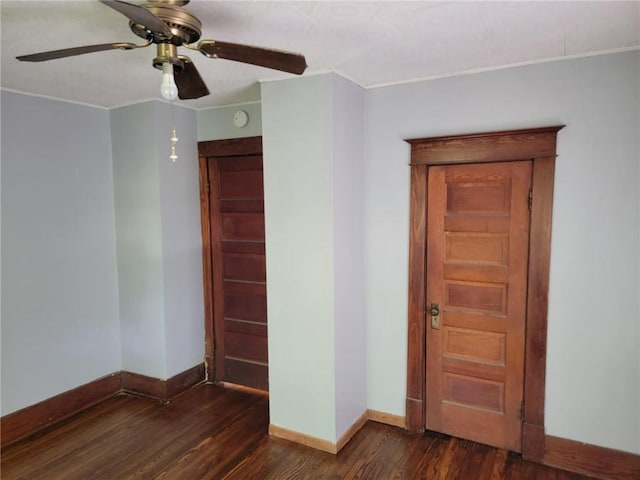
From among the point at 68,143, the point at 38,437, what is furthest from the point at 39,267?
the point at 38,437

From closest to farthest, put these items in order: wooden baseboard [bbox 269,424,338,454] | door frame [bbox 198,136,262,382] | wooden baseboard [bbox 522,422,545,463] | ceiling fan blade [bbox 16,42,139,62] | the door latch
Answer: ceiling fan blade [bbox 16,42,139,62]
wooden baseboard [bbox 522,422,545,463]
wooden baseboard [bbox 269,424,338,454]
the door latch
door frame [bbox 198,136,262,382]

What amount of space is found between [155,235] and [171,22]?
2.15 m

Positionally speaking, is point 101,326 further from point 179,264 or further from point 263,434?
point 263,434

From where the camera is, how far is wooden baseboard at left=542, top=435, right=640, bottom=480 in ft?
7.98

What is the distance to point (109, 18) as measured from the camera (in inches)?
72.5

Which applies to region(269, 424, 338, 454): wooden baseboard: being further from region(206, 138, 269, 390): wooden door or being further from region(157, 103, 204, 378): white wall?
region(157, 103, 204, 378): white wall

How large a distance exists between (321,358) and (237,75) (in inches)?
73.6

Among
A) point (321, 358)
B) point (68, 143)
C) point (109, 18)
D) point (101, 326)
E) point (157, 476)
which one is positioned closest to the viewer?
point (109, 18)

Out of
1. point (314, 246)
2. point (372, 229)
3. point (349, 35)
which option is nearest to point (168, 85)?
point (349, 35)

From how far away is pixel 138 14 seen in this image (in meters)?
1.29

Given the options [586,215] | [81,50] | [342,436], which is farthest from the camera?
[342,436]

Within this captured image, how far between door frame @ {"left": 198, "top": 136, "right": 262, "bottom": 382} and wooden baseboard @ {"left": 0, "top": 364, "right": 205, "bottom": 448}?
14 cm

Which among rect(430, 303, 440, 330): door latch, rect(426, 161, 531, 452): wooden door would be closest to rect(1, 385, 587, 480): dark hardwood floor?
rect(426, 161, 531, 452): wooden door

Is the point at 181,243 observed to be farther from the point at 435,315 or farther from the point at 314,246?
the point at 435,315
